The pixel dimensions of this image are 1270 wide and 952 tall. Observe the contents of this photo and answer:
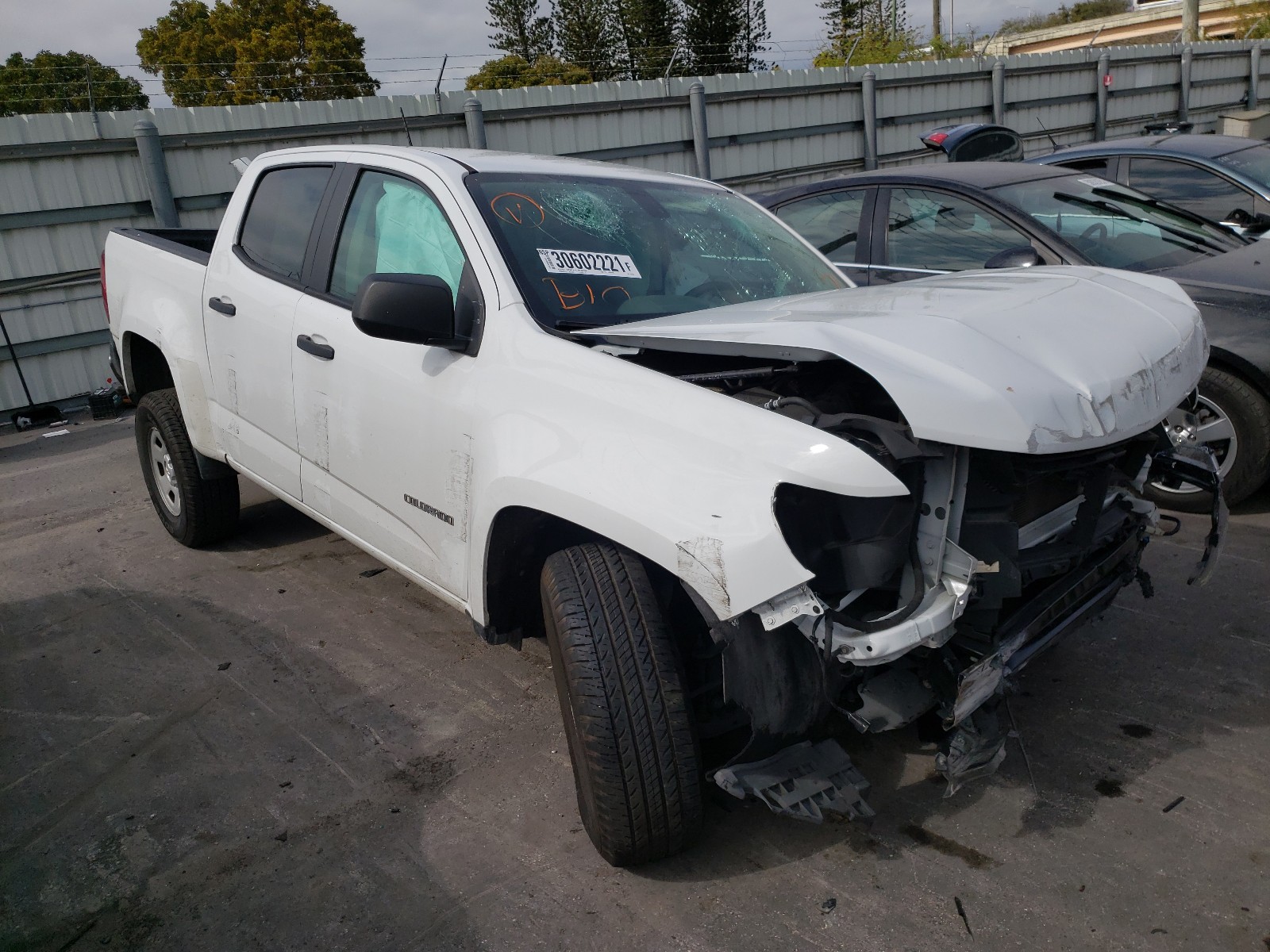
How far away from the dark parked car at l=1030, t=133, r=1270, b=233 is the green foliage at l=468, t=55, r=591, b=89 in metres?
26.5

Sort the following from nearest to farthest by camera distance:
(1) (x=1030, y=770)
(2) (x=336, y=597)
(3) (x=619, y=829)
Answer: (3) (x=619, y=829) < (1) (x=1030, y=770) < (2) (x=336, y=597)

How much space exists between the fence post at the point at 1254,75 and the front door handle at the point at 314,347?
77.1 feet

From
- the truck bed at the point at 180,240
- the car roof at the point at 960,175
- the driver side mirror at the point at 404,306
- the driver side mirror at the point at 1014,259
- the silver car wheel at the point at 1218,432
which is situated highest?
the truck bed at the point at 180,240

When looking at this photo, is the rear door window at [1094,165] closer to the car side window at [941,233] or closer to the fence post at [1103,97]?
the car side window at [941,233]

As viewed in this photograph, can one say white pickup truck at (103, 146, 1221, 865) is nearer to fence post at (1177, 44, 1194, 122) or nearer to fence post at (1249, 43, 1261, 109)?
fence post at (1177, 44, 1194, 122)

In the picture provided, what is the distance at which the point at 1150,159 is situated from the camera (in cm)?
670

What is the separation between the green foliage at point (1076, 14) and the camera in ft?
188

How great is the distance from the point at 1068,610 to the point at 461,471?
172 centimetres

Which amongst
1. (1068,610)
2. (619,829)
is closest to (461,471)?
(619,829)

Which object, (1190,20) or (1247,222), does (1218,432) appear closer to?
(1247,222)

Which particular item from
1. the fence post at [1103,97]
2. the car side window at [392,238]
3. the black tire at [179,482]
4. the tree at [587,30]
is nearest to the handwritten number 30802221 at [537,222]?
the car side window at [392,238]

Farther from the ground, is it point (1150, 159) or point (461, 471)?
point (1150, 159)

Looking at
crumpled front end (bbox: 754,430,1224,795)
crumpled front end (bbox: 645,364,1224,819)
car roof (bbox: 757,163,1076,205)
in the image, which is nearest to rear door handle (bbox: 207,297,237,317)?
crumpled front end (bbox: 645,364,1224,819)

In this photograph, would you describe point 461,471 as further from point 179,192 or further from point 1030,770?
point 179,192
